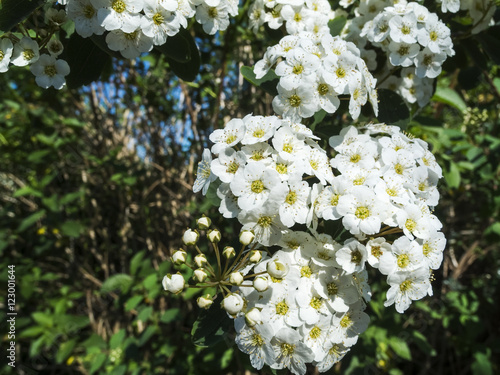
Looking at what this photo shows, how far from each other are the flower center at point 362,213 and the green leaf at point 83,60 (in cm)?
103

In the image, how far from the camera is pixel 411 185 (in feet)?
3.68

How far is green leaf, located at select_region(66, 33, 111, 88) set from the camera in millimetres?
1406

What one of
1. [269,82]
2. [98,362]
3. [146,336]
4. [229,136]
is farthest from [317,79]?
[98,362]

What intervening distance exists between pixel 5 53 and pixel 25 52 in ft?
0.17

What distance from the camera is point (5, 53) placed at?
1.22 metres

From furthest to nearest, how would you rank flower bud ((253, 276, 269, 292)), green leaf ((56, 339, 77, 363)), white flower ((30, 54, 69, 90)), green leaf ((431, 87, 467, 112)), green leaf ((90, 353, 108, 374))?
green leaf ((56, 339, 77, 363)), green leaf ((90, 353, 108, 374)), green leaf ((431, 87, 467, 112)), white flower ((30, 54, 69, 90)), flower bud ((253, 276, 269, 292))

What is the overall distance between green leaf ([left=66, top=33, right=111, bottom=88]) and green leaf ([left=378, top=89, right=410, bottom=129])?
102 cm

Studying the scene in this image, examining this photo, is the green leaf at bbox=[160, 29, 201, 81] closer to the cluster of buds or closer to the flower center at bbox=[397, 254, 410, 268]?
the cluster of buds

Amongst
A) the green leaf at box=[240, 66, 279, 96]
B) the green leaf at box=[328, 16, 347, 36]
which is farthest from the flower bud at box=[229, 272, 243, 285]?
the green leaf at box=[328, 16, 347, 36]

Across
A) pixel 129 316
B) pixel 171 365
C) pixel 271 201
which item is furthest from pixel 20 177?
pixel 271 201

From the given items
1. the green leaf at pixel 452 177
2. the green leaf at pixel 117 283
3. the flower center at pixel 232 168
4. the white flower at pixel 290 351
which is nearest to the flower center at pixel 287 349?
the white flower at pixel 290 351

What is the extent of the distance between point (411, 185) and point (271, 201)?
397 mm

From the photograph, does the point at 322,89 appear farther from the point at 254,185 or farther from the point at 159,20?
the point at 159,20

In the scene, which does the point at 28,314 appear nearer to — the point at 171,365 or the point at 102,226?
the point at 102,226
